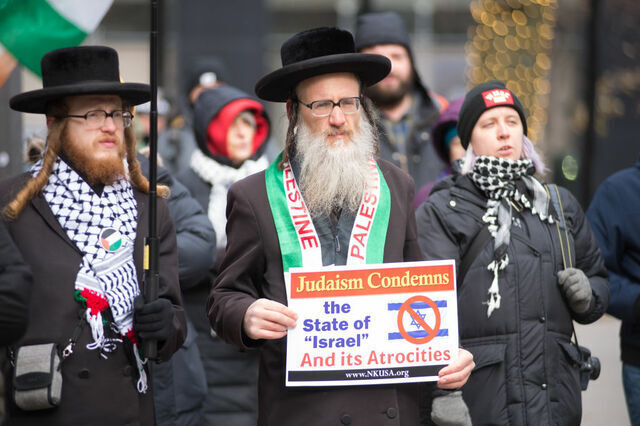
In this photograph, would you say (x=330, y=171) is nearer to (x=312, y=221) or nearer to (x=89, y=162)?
(x=312, y=221)

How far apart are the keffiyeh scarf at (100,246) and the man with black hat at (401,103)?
3.03 meters

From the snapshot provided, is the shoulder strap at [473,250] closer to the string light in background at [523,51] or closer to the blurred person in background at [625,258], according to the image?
the blurred person in background at [625,258]

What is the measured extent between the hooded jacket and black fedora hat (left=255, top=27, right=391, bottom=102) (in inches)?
79.5

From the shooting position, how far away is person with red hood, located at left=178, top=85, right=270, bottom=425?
6.27m

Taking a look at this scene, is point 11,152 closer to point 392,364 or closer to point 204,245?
point 204,245

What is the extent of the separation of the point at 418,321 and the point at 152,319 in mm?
1056

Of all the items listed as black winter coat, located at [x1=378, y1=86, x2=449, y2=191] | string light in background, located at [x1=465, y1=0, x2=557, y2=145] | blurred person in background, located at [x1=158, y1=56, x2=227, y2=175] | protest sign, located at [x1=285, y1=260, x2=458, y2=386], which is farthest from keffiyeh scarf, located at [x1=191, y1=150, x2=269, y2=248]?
string light in background, located at [x1=465, y1=0, x2=557, y2=145]

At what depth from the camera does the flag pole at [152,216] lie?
3.73 meters

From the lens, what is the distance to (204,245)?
5.49 metres

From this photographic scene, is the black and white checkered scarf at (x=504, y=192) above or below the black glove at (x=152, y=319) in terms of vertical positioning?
above

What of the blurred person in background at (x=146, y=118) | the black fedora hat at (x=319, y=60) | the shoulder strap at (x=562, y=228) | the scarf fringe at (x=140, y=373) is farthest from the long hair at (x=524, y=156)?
the blurred person in background at (x=146, y=118)

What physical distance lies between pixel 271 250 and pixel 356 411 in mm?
728

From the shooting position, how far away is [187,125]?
9.55m

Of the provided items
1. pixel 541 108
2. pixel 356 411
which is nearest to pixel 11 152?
pixel 356 411
